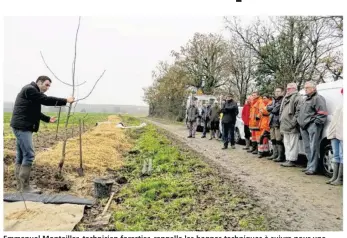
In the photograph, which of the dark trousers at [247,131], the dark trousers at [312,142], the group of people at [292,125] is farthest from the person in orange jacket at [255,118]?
the dark trousers at [312,142]

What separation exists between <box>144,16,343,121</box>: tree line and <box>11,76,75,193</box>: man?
7.57m

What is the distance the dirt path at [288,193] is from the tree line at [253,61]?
15.9ft

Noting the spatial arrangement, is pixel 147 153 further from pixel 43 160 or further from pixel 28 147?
pixel 28 147

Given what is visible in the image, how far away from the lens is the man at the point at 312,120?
5.86m

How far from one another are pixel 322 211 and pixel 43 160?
4.86 m

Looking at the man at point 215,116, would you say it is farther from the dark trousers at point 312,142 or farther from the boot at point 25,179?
the boot at point 25,179

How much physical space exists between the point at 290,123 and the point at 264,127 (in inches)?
46.2

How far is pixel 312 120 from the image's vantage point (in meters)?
5.95

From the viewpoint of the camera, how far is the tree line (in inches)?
587

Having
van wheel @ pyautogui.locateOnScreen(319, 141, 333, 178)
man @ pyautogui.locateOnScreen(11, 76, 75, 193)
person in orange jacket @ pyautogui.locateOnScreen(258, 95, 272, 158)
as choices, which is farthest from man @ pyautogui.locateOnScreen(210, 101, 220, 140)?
man @ pyautogui.locateOnScreen(11, 76, 75, 193)

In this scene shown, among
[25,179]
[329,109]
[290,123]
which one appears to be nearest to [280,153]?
[290,123]

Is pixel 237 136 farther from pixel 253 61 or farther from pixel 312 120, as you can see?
pixel 253 61

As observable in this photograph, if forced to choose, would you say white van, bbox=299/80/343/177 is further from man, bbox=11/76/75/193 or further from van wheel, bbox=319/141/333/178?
man, bbox=11/76/75/193

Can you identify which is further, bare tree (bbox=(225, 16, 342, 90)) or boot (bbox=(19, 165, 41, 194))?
bare tree (bbox=(225, 16, 342, 90))
